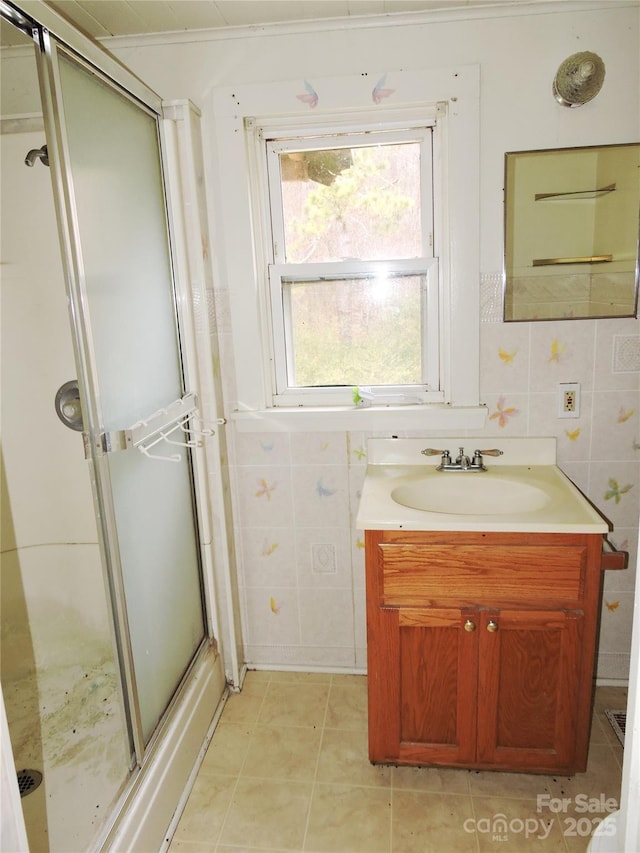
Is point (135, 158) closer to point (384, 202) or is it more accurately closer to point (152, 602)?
point (384, 202)

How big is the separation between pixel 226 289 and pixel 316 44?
78 cm

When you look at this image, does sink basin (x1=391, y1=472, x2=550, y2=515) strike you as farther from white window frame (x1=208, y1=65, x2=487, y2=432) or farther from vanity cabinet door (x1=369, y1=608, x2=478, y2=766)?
vanity cabinet door (x1=369, y1=608, x2=478, y2=766)

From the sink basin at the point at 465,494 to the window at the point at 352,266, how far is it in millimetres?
302

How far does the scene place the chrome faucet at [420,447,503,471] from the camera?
1.79 m

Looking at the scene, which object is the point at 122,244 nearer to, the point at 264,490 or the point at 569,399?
the point at 264,490

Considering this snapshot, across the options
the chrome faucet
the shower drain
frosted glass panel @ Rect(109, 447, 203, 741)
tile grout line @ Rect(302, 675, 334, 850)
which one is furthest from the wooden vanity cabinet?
the shower drain

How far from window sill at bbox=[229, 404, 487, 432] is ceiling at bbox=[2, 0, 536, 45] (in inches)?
46.1

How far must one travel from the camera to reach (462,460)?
180 cm

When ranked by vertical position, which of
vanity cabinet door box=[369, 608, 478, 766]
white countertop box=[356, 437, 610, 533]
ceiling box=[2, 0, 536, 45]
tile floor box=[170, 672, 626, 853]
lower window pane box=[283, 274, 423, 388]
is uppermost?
ceiling box=[2, 0, 536, 45]

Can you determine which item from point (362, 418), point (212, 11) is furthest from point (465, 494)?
point (212, 11)

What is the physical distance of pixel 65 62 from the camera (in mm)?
1185

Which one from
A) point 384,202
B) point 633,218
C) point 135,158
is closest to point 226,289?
point 135,158

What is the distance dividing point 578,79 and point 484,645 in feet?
5.16

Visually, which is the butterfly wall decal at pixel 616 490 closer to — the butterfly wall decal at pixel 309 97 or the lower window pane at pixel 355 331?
the lower window pane at pixel 355 331
